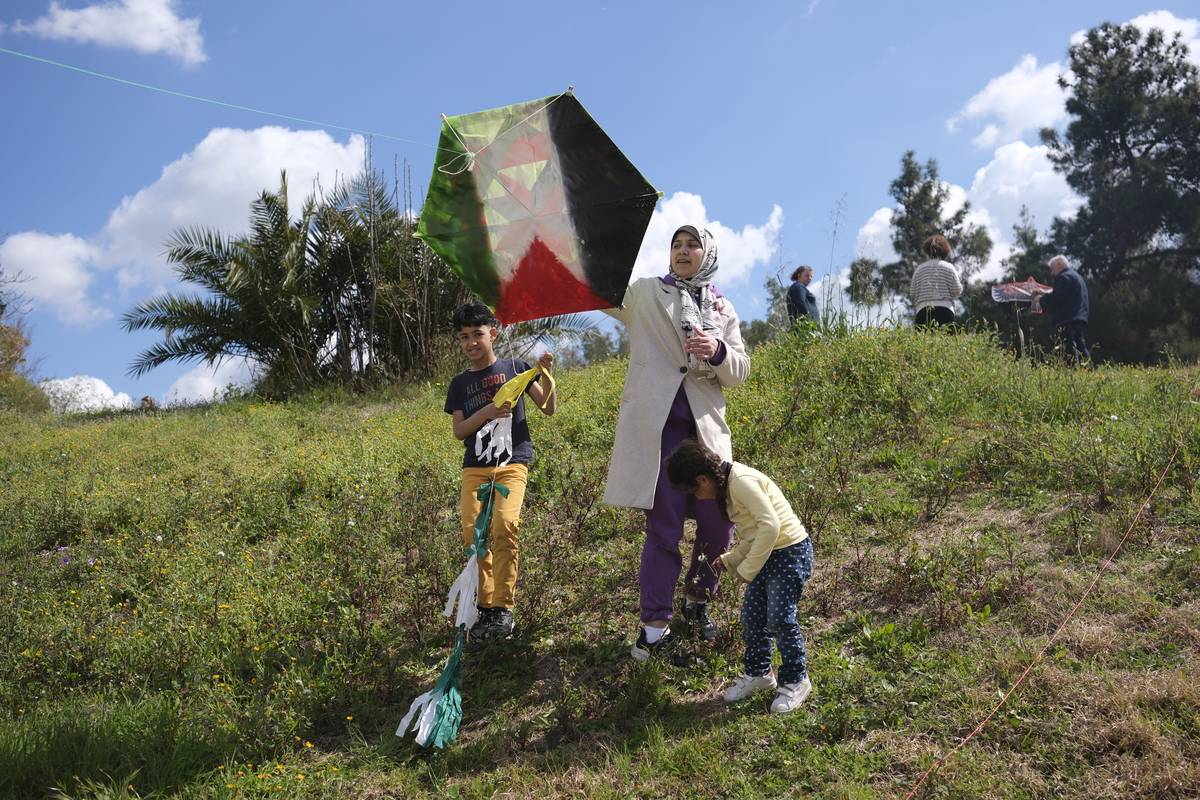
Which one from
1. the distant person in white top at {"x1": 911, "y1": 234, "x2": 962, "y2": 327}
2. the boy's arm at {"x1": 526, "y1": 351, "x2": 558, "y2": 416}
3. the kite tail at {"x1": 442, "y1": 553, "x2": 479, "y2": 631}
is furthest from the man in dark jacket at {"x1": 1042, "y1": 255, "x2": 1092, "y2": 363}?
the kite tail at {"x1": 442, "y1": 553, "x2": 479, "y2": 631}

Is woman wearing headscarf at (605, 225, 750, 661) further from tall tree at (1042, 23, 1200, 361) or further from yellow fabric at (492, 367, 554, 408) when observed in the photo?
tall tree at (1042, 23, 1200, 361)

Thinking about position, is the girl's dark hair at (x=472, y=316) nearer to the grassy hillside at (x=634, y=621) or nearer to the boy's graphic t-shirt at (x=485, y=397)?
the boy's graphic t-shirt at (x=485, y=397)

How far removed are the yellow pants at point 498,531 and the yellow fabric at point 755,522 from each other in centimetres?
113

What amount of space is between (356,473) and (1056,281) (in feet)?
26.1

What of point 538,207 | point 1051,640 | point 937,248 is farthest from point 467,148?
point 937,248

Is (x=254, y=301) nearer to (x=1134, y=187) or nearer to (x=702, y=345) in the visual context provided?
(x=702, y=345)

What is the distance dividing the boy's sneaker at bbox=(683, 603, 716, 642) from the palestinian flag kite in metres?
1.55

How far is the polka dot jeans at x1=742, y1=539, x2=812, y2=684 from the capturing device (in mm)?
3662

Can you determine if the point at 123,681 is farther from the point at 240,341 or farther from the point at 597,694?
the point at 240,341

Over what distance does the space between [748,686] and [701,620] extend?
58 cm

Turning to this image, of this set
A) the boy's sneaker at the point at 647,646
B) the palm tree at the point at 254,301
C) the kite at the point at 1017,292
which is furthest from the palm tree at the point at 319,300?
the boy's sneaker at the point at 647,646

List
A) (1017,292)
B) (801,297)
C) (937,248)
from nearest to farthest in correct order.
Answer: (937,248)
(801,297)
(1017,292)

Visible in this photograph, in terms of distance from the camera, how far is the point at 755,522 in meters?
3.64

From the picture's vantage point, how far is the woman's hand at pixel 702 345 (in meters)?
3.91
